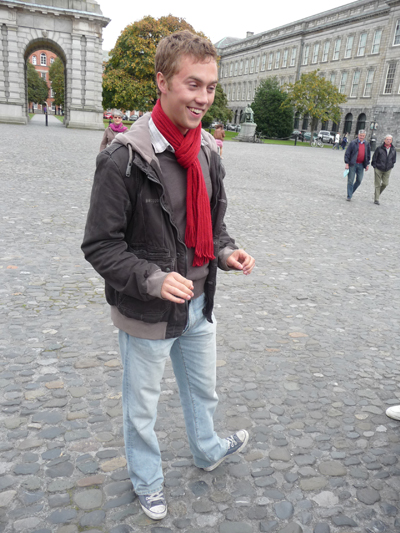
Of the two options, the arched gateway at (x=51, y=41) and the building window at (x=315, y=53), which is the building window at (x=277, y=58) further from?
the arched gateway at (x=51, y=41)

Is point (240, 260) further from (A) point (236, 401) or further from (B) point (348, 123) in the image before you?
(B) point (348, 123)

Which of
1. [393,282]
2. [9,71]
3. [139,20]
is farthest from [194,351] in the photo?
[139,20]

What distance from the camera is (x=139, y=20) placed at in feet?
155

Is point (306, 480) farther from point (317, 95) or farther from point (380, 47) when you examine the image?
point (380, 47)

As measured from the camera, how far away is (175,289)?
1.80 metres

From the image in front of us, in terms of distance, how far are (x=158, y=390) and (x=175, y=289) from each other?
0.65m

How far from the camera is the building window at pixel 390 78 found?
53.3 metres

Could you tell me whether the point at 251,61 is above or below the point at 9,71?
above

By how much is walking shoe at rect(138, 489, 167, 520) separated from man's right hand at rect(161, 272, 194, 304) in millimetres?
1115

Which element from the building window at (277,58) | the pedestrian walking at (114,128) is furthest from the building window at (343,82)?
the pedestrian walking at (114,128)

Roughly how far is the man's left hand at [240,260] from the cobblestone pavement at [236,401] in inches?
47.5

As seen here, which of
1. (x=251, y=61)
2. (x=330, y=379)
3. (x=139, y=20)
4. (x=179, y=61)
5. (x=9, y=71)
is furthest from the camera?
(x=251, y=61)

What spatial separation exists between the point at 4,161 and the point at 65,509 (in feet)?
45.7

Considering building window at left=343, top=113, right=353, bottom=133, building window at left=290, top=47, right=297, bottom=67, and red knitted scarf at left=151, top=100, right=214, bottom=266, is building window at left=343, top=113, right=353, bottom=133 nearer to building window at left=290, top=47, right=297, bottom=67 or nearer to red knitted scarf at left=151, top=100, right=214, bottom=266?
building window at left=290, top=47, right=297, bottom=67
